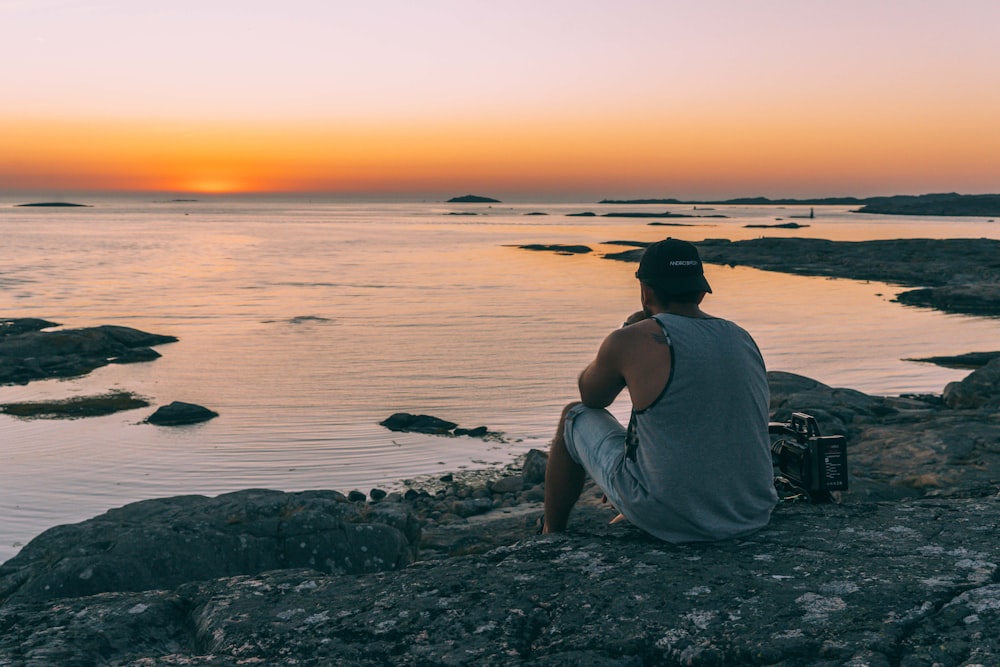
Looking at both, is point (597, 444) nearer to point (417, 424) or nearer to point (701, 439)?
point (701, 439)

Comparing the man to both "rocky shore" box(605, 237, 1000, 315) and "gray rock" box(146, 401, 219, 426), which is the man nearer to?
"gray rock" box(146, 401, 219, 426)

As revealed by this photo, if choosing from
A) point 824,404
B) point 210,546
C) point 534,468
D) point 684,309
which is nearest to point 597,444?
point 684,309

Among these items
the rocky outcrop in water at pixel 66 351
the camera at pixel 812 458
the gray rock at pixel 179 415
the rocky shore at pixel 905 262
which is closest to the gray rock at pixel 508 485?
the camera at pixel 812 458

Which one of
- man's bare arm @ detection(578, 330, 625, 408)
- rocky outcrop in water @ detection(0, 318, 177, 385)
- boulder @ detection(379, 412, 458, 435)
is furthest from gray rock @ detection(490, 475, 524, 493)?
rocky outcrop in water @ detection(0, 318, 177, 385)

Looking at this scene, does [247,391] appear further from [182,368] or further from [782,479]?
[782,479]

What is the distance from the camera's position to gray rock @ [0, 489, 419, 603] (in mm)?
5438

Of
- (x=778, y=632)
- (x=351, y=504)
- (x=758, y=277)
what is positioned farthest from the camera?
(x=758, y=277)

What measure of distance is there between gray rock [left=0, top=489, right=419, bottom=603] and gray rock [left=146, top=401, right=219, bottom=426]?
6427 millimetres

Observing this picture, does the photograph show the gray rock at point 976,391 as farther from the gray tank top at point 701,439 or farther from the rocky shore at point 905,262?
the rocky shore at point 905,262

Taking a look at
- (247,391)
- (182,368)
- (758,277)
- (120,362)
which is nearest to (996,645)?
(247,391)

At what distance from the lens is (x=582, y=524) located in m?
4.63

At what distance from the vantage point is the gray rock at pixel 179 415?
13.5 meters

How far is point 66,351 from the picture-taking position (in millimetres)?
18906

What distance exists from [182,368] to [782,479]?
16017 mm
